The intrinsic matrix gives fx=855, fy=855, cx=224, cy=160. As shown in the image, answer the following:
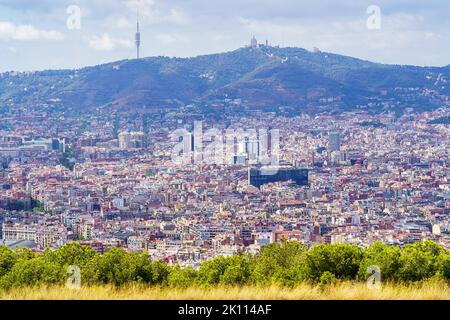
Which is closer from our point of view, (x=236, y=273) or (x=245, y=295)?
(x=245, y=295)

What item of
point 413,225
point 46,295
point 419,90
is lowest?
point 413,225

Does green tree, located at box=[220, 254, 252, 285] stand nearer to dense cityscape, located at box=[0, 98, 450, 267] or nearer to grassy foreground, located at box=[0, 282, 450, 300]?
grassy foreground, located at box=[0, 282, 450, 300]

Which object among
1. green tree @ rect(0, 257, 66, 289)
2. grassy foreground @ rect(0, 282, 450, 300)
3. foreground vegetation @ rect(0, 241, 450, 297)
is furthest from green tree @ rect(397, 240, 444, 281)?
green tree @ rect(0, 257, 66, 289)

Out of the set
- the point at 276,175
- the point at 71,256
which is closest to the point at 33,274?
the point at 71,256

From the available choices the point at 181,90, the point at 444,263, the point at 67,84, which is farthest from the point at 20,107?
the point at 444,263

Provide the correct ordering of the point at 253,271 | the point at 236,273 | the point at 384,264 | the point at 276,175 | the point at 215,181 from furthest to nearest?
the point at 276,175, the point at 215,181, the point at 253,271, the point at 236,273, the point at 384,264

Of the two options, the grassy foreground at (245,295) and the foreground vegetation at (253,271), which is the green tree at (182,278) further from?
the grassy foreground at (245,295)

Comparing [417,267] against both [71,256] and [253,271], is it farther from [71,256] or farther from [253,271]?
[71,256]

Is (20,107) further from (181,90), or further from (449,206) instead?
(449,206)
